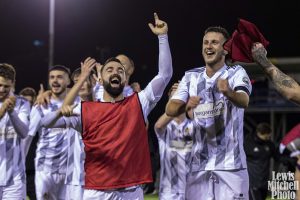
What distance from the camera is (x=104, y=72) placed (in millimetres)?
5426

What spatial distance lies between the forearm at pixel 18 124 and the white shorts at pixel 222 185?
2.04m

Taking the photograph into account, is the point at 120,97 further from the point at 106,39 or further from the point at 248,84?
the point at 106,39

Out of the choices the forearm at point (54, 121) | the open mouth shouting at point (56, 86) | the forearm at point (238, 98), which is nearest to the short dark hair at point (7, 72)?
the forearm at point (54, 121)

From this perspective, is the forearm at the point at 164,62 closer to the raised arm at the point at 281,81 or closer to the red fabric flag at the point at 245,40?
the red fabric flag at the point at 245,40

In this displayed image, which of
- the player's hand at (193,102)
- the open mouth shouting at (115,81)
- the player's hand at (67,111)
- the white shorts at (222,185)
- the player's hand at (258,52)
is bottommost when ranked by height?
the white shorts at (222,185)

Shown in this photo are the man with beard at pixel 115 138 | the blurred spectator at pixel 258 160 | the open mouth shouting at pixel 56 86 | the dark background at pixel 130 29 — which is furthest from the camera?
the dark background at pixel 130 29

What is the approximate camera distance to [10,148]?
6.74 m

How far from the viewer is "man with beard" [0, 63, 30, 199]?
6.62 meters

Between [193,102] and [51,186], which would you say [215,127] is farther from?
[51,186]

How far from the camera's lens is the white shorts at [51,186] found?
317 inches

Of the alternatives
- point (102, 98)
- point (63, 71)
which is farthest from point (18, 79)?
point (102, 98)

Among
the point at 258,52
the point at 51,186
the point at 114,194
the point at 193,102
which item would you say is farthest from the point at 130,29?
the point at 258,52

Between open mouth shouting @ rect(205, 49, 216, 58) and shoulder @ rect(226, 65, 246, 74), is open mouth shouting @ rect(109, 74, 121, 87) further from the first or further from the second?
shoulder @ rect(226, 65, 246, 74)

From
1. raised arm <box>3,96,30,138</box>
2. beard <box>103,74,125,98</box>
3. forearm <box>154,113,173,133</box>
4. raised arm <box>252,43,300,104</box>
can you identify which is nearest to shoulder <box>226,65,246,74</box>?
raised arm <box>252,43,300,104</box>
